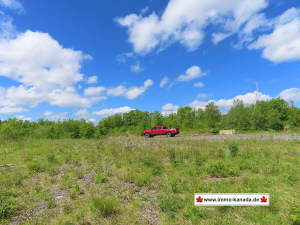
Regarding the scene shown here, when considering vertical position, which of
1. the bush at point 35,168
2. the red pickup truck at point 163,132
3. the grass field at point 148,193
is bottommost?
the grass field at point 148,193

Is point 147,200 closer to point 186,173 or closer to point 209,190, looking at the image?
point 209,190

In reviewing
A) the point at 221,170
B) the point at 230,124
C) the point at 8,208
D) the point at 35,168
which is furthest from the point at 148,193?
the point at 230,124

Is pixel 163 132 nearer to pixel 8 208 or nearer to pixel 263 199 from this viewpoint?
pixel 263 199

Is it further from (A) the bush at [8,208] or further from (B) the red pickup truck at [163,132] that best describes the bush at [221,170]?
(B) the red pickup truck at [163,132]

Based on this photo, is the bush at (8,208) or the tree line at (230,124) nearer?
the bush at (8,208)

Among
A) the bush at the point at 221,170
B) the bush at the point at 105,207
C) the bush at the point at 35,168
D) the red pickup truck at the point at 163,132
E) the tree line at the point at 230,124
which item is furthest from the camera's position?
the tree line at the point at 230,124

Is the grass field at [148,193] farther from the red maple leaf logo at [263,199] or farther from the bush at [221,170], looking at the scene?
the red maple leaf logo at [263,199]

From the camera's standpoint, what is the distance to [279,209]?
336 centimetres

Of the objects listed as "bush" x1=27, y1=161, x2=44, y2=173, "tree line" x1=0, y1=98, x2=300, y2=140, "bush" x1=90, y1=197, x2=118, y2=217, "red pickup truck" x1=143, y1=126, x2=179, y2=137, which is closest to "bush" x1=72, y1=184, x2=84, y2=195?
"bush" x1=90, y1=197, x2=118, y2=217

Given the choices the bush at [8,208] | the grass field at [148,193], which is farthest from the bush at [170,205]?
the bush at [8,208]

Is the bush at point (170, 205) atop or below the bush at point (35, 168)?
below

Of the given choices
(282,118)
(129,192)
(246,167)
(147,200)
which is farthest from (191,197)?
(282,118)

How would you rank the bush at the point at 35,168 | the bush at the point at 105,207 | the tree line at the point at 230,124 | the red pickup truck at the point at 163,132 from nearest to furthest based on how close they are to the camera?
the bush at the point at 105,207, the bush at the point at 35,168, the red pickup truck at the point at 163,132, the tree line at the point at 230,124

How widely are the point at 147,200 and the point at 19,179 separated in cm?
558
